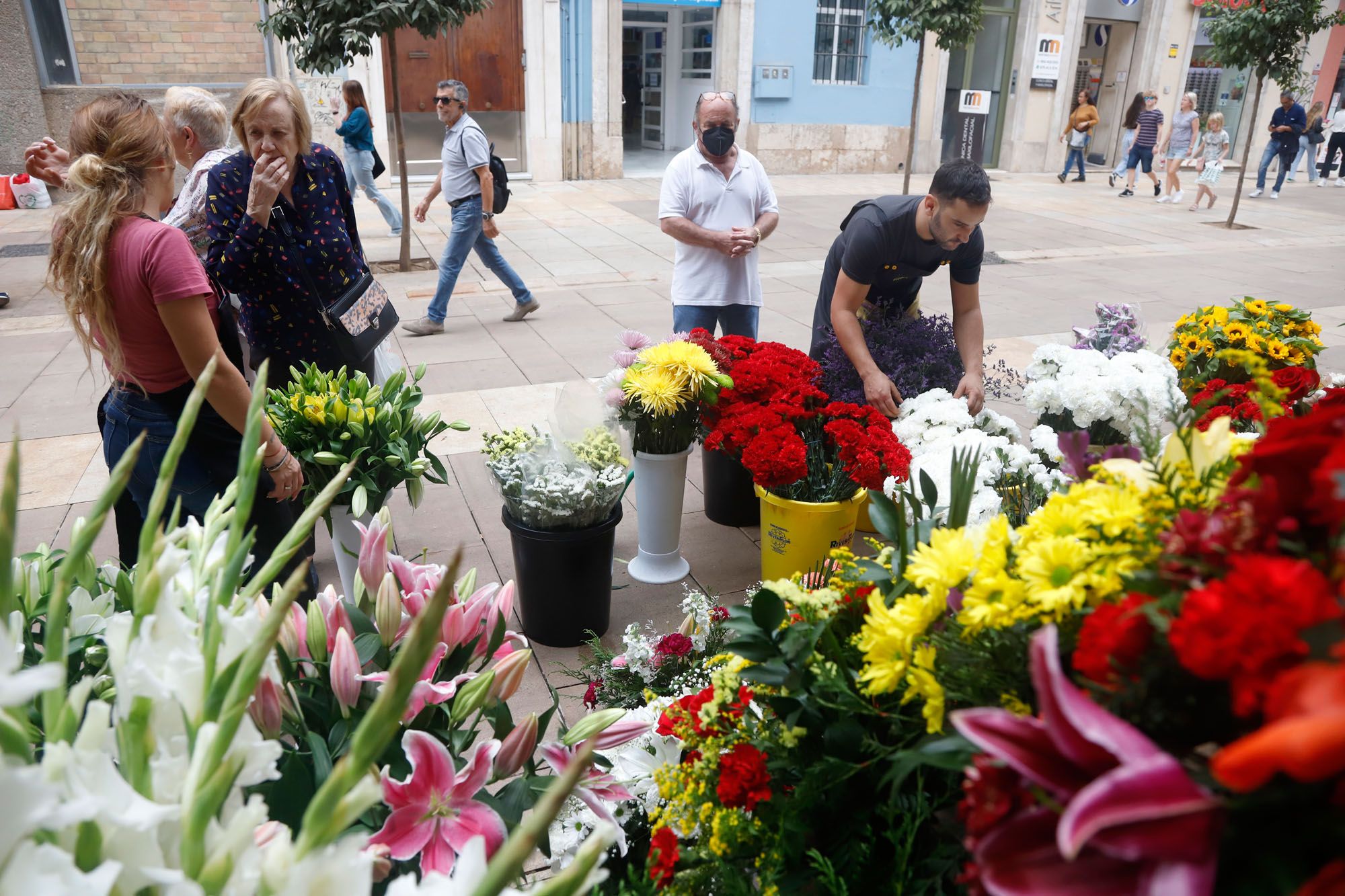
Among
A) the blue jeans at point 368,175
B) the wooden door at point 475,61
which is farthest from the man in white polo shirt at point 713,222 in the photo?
the wooden door at point 475,61

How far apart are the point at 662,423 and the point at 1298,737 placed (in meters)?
3.07

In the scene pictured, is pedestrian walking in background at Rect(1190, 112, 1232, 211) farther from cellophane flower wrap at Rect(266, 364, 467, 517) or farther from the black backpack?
cellophane flower wrap at Rect(266, 364, 467, 517)

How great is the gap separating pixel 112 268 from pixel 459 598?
1581 millimetres

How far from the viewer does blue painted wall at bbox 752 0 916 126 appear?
1692 cm

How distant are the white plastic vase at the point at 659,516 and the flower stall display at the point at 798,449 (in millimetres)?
254

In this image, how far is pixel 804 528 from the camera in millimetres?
3256

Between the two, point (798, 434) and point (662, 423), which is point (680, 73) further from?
point (798, 434)

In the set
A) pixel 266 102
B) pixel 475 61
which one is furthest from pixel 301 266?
pixel 475 61

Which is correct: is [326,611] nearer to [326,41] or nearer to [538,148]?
[326,41]

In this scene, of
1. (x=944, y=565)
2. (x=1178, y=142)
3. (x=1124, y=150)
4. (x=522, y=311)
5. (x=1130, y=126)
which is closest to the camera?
(x=944, y=565)

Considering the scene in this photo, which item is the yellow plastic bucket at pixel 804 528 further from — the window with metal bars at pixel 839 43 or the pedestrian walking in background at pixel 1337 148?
the pedestrian walking in background at pixel 1337 148

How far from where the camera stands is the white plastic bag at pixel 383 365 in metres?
3.64

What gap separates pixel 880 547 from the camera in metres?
1.20

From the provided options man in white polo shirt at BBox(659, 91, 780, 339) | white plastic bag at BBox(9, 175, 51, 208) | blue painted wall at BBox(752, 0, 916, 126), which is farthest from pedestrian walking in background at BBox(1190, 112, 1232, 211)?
white plastic bag at BBox(9, 175, 51, 208)
